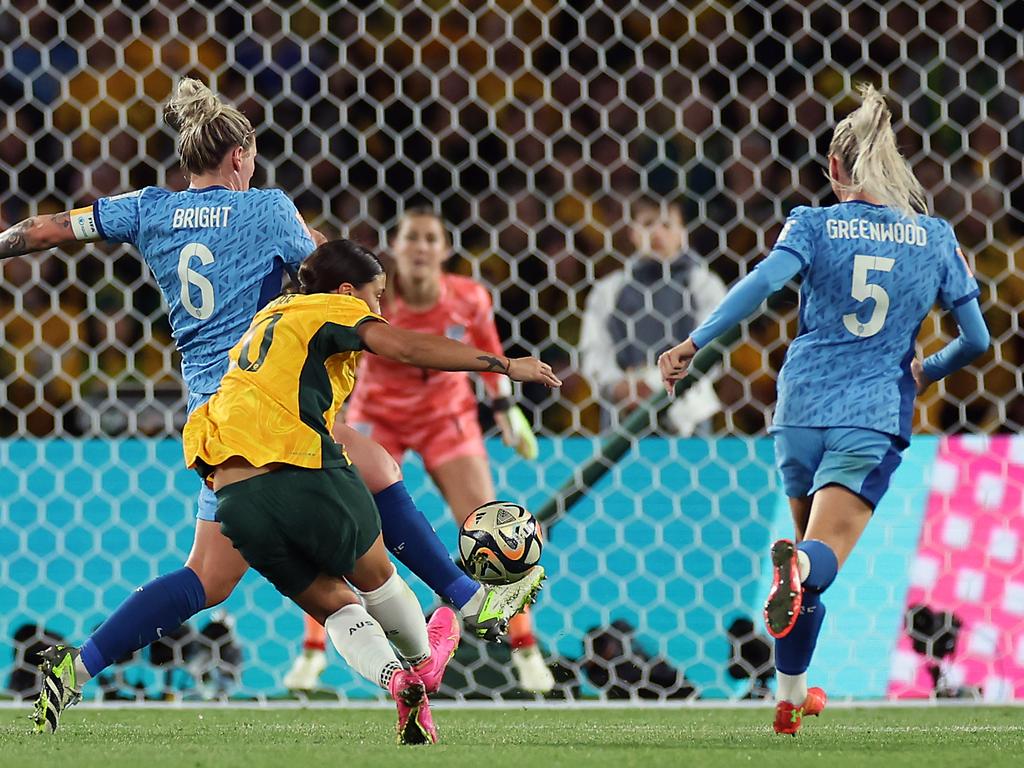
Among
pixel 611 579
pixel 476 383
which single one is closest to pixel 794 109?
pixel 476 383

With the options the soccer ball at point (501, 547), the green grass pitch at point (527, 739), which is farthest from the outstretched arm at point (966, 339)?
the soccer ball at point (501, 547)

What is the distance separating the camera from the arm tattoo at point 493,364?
10.3ft

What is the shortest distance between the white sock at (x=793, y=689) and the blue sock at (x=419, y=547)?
77cm

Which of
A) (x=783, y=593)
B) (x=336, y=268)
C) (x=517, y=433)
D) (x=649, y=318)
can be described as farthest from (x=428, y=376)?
(x=783, y=593)

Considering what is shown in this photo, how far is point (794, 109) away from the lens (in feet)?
21.9

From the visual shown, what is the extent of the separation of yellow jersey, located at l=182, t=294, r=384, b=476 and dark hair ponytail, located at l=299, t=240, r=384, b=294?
60mm

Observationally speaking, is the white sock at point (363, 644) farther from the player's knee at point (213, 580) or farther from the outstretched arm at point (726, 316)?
the outstretched arm at point (726, 316)

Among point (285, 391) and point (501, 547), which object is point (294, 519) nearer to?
point (285, 391)

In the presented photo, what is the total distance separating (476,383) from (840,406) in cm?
231

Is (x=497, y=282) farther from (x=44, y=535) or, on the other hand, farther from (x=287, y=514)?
(x=287, y=514)

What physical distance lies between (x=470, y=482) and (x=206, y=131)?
72.3 inches

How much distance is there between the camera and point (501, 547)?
356 cm

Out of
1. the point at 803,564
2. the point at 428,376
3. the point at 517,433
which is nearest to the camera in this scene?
the point at 803,564

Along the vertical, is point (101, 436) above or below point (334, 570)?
below
